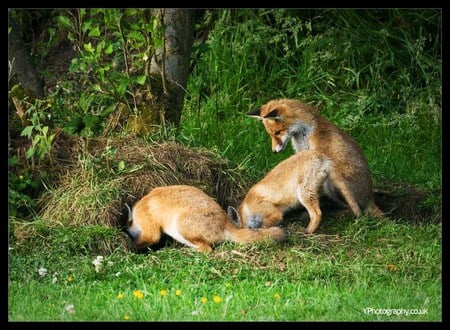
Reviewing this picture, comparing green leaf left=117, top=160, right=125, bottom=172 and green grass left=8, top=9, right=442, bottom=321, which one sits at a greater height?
green leaf left=117, top=160, right=125, bottom=172

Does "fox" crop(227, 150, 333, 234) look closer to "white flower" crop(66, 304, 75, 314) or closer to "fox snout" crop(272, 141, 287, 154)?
"fox snout" crop(272, 141, 287, 154)

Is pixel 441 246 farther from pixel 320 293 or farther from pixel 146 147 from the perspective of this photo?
pixel 146 147

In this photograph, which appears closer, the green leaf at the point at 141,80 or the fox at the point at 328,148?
the fox at the point at 328,148

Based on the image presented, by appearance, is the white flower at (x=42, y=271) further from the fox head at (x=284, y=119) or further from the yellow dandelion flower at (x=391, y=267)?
the fox head at (x=284, y=119)

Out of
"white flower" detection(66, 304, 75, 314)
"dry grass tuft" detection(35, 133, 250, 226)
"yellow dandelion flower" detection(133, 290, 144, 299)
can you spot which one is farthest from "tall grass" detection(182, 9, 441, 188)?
"white flower" detection(66, 304, 75, 314)

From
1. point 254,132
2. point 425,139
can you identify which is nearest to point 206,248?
point 254,132

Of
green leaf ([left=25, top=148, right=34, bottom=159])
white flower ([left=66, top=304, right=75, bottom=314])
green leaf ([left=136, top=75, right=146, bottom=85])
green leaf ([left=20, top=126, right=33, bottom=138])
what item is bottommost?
white flower ([left=66, top=304, right=75, bottom=314])

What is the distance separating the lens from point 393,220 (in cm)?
986

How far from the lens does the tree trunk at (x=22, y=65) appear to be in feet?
34.9

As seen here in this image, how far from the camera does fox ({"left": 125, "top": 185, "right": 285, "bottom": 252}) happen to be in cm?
904

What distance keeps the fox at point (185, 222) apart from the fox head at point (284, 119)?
133 cm

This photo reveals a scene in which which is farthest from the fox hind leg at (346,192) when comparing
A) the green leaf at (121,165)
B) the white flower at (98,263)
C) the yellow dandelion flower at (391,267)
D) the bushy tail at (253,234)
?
the white flower at (98,263)

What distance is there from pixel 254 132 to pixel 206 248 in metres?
3.70

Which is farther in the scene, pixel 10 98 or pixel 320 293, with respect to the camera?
pixel 10 98
